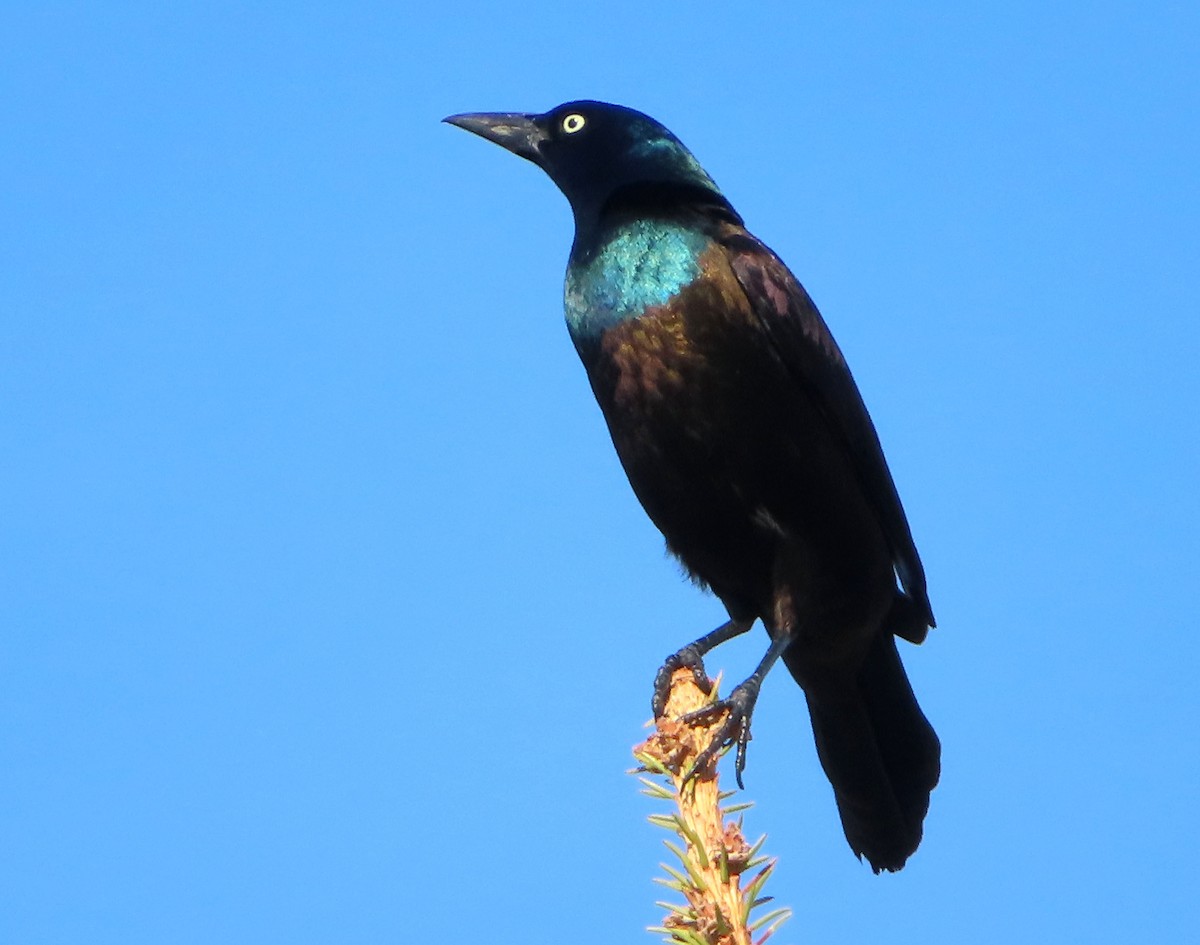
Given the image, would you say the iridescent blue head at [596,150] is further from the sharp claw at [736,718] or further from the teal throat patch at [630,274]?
the sharp claw at [736,718]

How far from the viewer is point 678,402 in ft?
15.1

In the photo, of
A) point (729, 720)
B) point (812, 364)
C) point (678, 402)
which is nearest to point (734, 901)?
point (729, 720)

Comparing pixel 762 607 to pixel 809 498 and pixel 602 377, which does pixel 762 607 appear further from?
pixel 602 377

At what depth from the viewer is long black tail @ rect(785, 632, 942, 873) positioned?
16.5ft

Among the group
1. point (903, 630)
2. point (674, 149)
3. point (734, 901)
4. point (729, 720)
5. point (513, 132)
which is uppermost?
point (513, 132)

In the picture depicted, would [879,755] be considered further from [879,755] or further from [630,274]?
[630,274]

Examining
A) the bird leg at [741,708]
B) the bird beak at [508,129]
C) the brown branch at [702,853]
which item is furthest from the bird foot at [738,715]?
the bird beak at [508,129]

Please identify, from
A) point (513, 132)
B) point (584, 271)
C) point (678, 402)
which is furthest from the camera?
point (513, 132)

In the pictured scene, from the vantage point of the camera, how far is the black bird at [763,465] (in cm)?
466

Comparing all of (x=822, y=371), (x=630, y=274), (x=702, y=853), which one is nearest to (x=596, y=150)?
(x=630, y=274)

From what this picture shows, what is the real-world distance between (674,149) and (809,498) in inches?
60.3

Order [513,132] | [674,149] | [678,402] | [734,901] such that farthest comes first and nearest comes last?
[513,132]
[674,149]
[678,402]
[734,901]

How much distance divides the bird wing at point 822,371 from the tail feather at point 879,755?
276 mm

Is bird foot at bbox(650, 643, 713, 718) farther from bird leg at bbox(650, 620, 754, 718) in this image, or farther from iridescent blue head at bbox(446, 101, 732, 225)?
iridescent blue head at bbox(446, 101, 732, 225)
